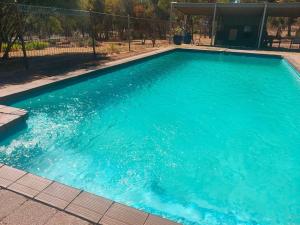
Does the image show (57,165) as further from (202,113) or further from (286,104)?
(286,104)

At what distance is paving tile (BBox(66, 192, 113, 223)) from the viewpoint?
2.48 meters

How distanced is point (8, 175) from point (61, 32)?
1553 centimetres

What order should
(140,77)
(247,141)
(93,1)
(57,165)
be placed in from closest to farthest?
(57,165), (247,141), (140,77), (93,1)

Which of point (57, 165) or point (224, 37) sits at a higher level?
point (224, 37)

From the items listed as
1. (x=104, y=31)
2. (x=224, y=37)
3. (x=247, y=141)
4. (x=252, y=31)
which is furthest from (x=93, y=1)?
(x=247, y=141)

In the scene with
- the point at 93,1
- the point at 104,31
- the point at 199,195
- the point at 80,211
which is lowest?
the point at 199,195

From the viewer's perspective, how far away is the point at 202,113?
6.72 meters

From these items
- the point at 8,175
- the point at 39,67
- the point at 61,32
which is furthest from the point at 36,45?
the point at 8,175

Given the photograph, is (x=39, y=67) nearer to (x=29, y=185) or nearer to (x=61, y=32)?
(x=29, y=185)

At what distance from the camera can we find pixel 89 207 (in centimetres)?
258

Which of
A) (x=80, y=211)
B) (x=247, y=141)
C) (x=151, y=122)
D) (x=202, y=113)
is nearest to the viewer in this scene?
(x=80, y=211)

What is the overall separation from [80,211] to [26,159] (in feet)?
6.66

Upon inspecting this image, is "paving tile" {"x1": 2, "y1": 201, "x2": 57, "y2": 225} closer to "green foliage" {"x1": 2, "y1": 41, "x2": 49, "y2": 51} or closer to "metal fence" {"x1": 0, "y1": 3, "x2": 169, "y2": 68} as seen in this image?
"metal fence" {"x1": 0, "y1": 3, "x2": 169, "y2": 68}

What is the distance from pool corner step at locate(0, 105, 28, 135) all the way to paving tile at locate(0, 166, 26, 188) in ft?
4.99
